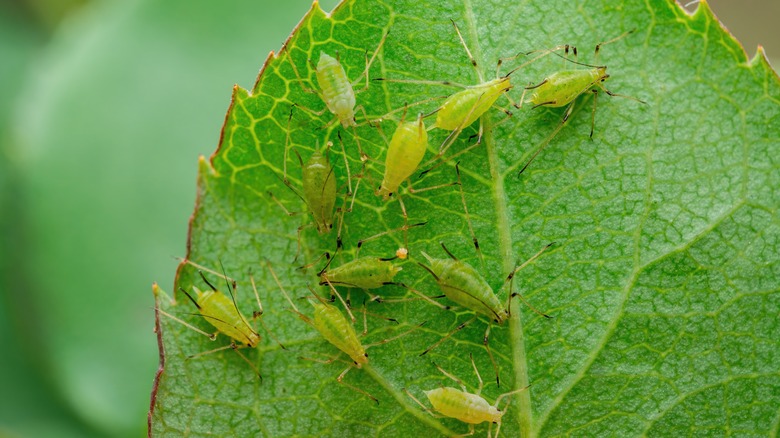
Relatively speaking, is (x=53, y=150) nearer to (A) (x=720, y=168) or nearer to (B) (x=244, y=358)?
(B) (x=244, y=358)

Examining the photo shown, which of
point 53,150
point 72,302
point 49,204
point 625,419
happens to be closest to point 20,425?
point 72,302

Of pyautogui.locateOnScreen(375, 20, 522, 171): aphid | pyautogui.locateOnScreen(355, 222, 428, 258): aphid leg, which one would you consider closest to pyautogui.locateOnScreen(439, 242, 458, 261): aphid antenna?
pyautogui.locateOnScreen(355, 222, 428, 258): aphid leg

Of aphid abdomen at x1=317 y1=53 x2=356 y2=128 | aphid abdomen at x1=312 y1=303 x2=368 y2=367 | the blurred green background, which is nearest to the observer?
aphid abdomen at x1=317 y1=53 x2=356 y2=128

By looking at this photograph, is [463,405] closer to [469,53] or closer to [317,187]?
[317,187]

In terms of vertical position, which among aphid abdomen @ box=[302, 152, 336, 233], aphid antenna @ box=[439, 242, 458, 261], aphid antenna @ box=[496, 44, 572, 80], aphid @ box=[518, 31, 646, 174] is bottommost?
aphid antenna @ box=[439, 242, 458, 261]

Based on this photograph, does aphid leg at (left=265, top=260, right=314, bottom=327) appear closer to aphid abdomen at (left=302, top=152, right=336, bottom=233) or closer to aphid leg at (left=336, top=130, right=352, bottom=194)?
A: aphid abdomen at (left=302, top=152, right=336, bottom=233)
